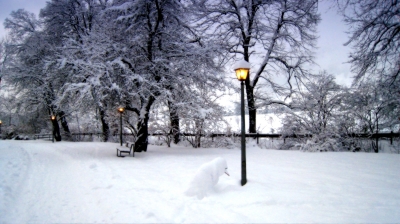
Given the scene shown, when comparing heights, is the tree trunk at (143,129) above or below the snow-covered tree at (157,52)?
below

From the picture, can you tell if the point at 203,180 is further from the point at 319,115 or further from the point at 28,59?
the point at 28,59

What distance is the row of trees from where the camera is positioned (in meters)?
8.62

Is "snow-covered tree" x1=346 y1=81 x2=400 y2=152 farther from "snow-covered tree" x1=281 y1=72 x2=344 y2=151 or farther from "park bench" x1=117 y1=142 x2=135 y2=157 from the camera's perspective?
"park bench" x1=117 y1=142 x2=135 y2=157

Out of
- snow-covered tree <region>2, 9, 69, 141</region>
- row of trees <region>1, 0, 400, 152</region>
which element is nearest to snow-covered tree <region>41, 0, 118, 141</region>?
row of trees <region>1, 0, 400, 152</region>

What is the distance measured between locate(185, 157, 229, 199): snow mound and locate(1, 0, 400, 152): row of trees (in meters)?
4.72

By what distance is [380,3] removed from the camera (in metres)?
6.55

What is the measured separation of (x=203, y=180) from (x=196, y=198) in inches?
17.9

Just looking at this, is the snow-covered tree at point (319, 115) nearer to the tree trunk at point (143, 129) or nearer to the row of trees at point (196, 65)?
the row of trees at point (196, 65)

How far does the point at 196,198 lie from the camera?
4629mm

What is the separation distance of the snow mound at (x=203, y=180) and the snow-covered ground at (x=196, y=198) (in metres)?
0.16

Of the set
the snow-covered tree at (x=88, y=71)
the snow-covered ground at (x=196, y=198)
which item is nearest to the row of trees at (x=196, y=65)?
the snow-covered tree at (x=88, y=71)

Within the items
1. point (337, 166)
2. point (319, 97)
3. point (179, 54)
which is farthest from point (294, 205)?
point (319, 97)

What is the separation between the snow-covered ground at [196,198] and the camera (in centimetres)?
383

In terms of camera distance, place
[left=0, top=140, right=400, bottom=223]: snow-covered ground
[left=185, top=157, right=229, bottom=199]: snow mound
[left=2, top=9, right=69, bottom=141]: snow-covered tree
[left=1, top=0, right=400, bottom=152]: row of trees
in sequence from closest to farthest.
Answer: [left=0, top=140, right=400, bottom=223]: snow-covered ground, [left=185, top=157, right=229, bottom=199]: snow mound, [left=1, top=0, right=400, bottom=152]: row of trees, [left=2, top=9, right=69, bottom=141]: snow-covered tree
